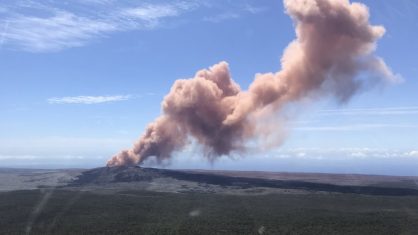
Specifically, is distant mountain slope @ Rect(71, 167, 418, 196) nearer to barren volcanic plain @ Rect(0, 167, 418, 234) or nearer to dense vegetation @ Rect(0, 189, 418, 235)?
barren volcanic plain @ Rect(0, 167, 418, 234)

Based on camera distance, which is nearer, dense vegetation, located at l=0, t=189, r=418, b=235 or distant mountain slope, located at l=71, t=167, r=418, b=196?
dense vegetation, located at l=0, t=189, r=418, b=235

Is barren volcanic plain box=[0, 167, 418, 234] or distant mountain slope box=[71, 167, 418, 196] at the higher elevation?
distant mountain slope box=[71, 167, 418, 196]

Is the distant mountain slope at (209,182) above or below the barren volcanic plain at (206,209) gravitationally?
above

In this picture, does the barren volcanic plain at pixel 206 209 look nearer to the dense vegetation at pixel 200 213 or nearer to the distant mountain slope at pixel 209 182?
the dense vegetation at pixel 200 213

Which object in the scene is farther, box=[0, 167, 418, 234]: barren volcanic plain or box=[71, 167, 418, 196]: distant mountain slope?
box=[71, 167, 418, 196]: distant mountain slope

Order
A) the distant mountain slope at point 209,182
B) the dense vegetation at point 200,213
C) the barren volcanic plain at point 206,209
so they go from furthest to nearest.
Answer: the distant mountain slope at point 209,182, the barren volcanic plain at point 206,209, the dense vegetation at point 200,213

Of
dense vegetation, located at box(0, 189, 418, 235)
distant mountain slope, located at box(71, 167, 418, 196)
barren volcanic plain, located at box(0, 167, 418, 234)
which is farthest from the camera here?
distant mountain slope, located at box(71, 167, 418, 196)

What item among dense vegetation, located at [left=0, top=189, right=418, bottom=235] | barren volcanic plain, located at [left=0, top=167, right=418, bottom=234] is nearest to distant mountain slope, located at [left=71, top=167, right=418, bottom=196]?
barren volcanic plain, located at [left=0, top=167, right=418, bottom=234]

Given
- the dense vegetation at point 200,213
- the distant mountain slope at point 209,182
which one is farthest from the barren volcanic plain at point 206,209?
the distant mountain slope at point 209,182

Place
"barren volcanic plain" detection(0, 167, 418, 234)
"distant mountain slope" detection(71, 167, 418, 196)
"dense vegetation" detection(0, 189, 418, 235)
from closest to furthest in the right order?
"dense vegetation" detection(0, 189, 418, 235) < "barren volcanic plain" detection(0, 167, 418, 234) < "distant mountain slope" detection(71, 167, 418, 196)
